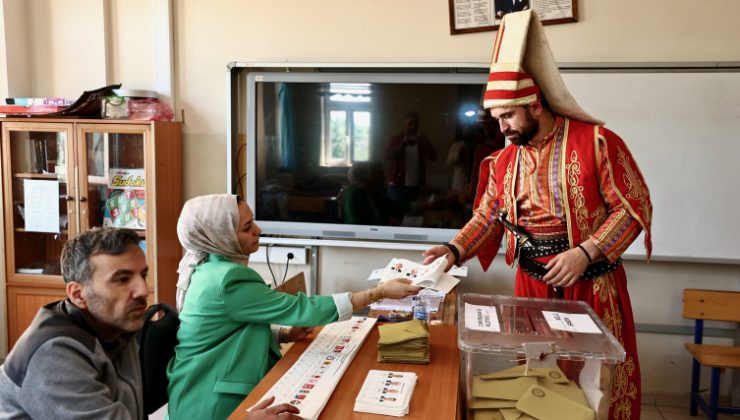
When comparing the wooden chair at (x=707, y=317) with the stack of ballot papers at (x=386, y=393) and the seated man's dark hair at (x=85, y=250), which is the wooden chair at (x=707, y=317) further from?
the seated man's dark hair at (x=85, y=250)

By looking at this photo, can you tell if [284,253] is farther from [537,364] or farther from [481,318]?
[537,364]

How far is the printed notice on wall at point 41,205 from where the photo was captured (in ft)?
12.0

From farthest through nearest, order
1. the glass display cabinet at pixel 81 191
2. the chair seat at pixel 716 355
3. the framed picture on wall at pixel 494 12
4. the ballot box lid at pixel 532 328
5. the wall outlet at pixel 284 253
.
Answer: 1. the wall outlet at pixel 284 253
2. the glass display cabinet at pixel 81 191
3. the framed picture on wall at pixel 494 12
4. the chair seat at pixel 716 355
5. the ballot box lid at pixel 532 328

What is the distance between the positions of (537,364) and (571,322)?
167 mm

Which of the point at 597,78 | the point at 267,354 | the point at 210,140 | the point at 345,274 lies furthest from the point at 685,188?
the point at 210,140

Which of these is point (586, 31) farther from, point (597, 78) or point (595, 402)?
point (595, 402)

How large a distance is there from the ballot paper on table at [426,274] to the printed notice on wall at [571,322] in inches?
15.8

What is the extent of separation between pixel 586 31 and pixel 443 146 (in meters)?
1.02

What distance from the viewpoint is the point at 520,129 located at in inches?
Answer: 73.0

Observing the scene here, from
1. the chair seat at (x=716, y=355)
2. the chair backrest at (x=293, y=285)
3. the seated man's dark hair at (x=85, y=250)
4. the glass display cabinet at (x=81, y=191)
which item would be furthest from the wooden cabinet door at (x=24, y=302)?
the chair seat at (x=716, y=355)

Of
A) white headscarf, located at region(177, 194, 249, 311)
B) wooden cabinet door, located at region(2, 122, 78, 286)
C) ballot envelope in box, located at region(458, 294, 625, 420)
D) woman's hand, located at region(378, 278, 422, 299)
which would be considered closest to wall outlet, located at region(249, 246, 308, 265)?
wooden cabinet door, located at region(2, 122, 78, 286)

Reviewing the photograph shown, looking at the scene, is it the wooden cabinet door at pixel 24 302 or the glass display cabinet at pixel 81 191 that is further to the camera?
the wooden cabinet door at pixel 24 302

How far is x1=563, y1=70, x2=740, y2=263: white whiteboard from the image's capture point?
3.11 m

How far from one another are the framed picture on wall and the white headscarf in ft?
6.64
